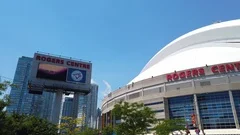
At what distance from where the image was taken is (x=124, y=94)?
7662 centimetres

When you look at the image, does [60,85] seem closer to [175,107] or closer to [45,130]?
[45,130]

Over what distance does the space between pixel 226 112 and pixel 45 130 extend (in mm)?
43648

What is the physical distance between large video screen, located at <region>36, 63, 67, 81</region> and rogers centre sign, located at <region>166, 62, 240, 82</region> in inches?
1254

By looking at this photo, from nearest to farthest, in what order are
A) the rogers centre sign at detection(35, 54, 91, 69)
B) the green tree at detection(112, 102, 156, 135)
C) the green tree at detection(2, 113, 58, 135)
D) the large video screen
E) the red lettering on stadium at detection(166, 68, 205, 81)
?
the green tree at detection(2, 113, 58, 135), the green tree at detection(112, 102, 156, 135), the large video screen, the rogers centre sign at detection(35, 54, 91, 69), the red lettering on stadium at detection(166, 68, 205, 81)

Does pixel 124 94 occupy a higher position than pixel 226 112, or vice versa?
pixel 124 94

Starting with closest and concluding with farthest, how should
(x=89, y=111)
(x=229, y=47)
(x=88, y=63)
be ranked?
(x=88, y=63)
(x=229, y=47)
(x=89, y=111)

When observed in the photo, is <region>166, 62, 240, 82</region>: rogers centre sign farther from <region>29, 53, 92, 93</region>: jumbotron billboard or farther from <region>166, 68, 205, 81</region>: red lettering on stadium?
<region>29, 53, 92, 93</region>: jumbotron billboard

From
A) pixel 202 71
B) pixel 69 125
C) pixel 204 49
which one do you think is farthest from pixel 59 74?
pixel 204 49

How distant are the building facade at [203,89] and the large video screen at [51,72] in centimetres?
2726

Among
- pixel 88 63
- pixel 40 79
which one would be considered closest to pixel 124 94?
pixel 88 63

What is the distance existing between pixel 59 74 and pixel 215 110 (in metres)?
43.0

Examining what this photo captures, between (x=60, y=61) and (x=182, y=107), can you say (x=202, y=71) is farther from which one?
(x=60, y=61)

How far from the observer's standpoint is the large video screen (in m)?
53.2

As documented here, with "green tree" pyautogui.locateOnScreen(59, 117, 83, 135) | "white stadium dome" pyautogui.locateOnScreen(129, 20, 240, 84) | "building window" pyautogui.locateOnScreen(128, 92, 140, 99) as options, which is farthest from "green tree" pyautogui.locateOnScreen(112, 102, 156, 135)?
"building window" pyautogui.locateOnScreen(128, 92, 140, 99)
